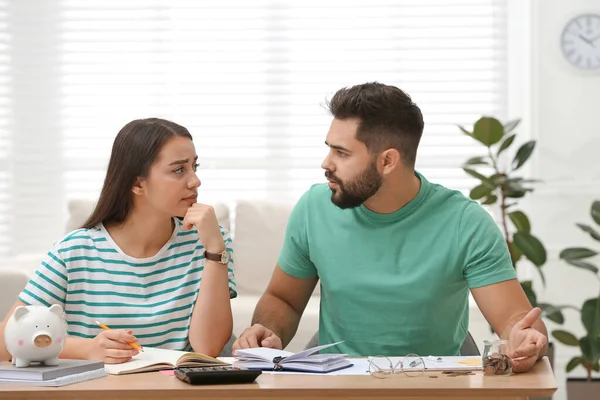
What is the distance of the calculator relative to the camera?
160 cm

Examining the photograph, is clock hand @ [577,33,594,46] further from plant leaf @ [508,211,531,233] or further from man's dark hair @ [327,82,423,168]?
man's dark hair @ [327,82,423,168]

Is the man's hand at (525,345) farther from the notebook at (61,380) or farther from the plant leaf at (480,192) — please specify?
the plant leaf at (480,192)

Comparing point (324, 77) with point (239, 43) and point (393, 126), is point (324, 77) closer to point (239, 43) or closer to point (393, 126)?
point (239, 43)

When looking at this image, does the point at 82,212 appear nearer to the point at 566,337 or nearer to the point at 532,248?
the point at 532,248

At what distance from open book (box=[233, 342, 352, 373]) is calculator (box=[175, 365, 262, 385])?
0.14m

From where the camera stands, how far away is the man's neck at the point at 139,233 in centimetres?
224

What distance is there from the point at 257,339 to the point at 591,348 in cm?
232

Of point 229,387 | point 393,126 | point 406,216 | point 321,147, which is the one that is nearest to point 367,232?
point 406,216

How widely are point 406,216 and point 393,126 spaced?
244mm

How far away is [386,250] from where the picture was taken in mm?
2234

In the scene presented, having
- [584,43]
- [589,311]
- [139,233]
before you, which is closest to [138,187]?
[139,233]

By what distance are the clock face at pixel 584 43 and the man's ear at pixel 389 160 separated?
265 cm

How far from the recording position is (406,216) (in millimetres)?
2256

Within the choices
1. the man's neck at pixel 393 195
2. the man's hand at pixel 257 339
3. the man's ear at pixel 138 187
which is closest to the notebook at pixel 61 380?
the man's hand at pixel 257 339
